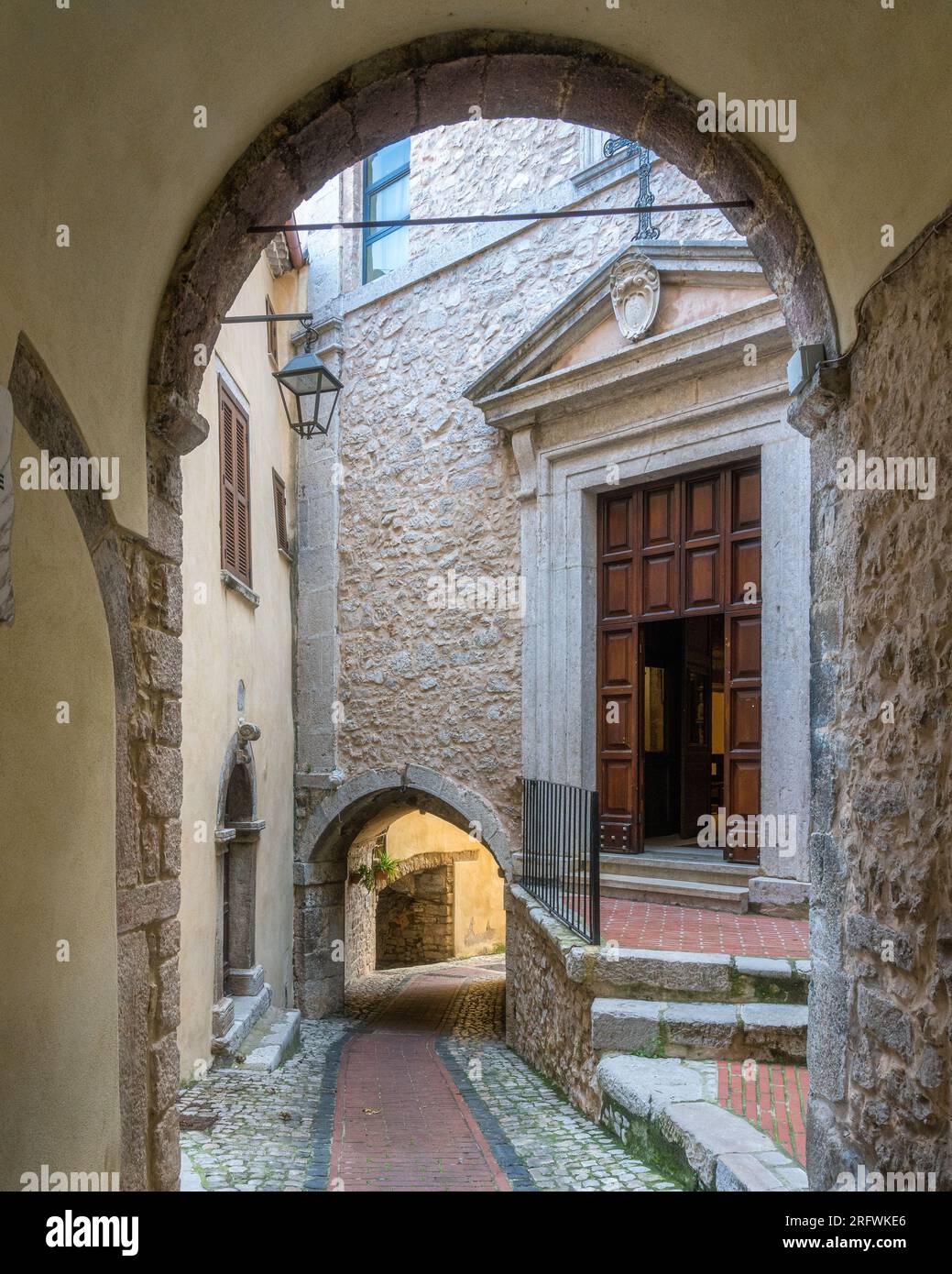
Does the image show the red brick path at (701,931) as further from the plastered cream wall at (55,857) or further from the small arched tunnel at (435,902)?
the small arched tunnel at (435,902)

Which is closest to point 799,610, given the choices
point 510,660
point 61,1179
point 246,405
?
point 510,660

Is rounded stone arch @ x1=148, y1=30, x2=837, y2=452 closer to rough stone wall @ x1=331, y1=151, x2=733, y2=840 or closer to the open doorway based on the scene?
rough stone wall @ x1=331, y1=151, x2=733, y2=840

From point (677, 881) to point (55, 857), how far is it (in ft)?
19.8

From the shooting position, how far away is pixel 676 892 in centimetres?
765

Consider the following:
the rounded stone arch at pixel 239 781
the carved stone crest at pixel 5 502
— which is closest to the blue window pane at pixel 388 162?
the rounded stone arch at pixel 239 781

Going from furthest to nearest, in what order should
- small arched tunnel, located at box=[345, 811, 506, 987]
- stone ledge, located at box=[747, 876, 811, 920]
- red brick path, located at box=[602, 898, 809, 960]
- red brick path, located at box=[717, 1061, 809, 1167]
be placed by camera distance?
1. small arched tunnel, located at box=[345, 811, 506, 987]
2. stone ledge, located at box=[747, 876, 811, 920]
3. red brick path, located at box=[602, 898, 809, 960]
4. red brick path, located at box=[717, 1061, 809, 1167]

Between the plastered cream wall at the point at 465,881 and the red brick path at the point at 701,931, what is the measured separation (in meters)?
6.71

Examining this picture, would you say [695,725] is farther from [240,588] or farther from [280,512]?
→ [240,588]

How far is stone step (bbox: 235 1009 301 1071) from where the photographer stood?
7.13 metres

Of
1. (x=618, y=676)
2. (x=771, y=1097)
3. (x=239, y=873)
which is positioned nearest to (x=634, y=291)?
(x=618, y=676)

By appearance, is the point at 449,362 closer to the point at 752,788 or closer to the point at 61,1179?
the point at 752,788

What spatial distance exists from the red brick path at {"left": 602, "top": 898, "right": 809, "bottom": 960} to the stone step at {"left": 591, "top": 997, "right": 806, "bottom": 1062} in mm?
493

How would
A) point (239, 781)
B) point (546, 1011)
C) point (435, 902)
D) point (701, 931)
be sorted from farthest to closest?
point (435, 902) < point (239, 781) < point (546, 1011) < point (701, 931)

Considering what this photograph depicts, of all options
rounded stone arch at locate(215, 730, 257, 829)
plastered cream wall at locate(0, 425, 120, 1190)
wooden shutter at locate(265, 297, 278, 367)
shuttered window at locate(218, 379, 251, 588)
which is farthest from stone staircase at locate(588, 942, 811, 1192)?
wooden shutter at locate(265, 297, 278, 367)
